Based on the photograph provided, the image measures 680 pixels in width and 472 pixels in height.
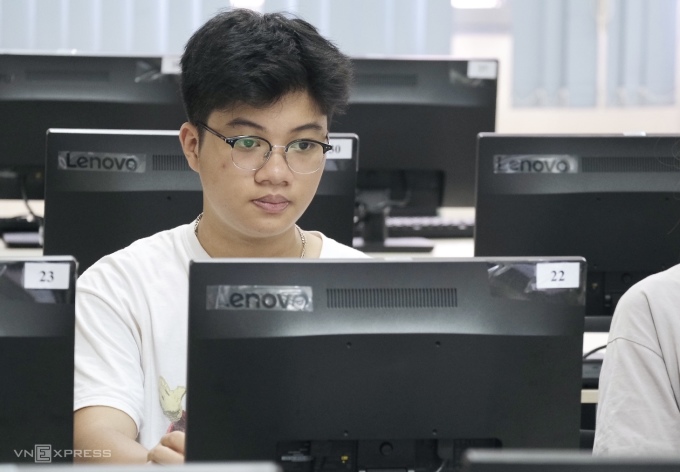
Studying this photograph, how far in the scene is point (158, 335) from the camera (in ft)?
5.30

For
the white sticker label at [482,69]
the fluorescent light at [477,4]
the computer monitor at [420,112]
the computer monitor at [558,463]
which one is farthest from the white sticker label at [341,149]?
the fluorescent light at [477,4]

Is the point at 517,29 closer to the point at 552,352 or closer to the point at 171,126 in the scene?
the point at 171,126

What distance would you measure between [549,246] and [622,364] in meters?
0.79

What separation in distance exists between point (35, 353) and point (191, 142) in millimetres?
654

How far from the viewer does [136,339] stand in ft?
5.34

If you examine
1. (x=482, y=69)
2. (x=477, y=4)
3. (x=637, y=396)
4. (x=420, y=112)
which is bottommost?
(x=637, y=396)

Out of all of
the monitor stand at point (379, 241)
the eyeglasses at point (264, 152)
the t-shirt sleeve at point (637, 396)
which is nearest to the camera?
the t-shirt sleeve at point (637, 396)

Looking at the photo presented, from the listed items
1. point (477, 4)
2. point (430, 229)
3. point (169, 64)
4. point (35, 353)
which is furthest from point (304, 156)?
point (477, 4)

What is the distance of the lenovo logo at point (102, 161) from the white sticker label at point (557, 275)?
1106mm

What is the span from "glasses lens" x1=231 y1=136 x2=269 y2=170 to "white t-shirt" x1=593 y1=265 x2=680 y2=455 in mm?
549

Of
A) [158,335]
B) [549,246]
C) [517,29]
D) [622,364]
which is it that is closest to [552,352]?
[622,364]

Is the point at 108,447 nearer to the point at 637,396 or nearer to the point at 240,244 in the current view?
the point at 240,244

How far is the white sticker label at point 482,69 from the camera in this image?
2.82 metres

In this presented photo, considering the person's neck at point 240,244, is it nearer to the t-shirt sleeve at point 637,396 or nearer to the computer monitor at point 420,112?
the t-shirt sleeve at point 637,396
